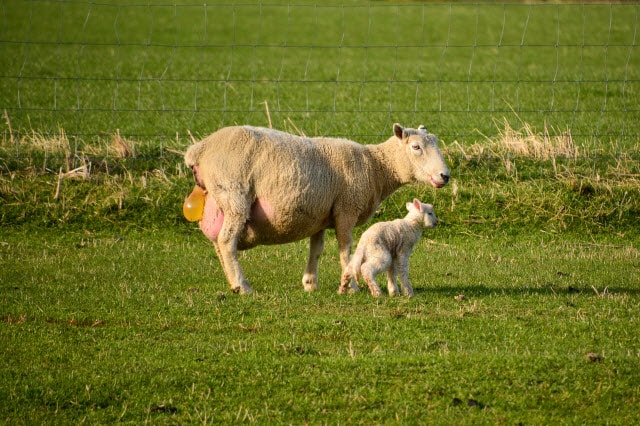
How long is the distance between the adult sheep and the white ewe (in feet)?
1.35

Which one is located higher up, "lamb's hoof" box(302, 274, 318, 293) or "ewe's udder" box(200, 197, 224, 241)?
"ewe's udder" box(200, 197, 224, 241)

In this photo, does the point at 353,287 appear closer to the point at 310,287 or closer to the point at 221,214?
the point at 310,287

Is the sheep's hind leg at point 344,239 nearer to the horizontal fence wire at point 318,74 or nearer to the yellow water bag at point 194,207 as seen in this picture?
the yellow water bag at point 194,207

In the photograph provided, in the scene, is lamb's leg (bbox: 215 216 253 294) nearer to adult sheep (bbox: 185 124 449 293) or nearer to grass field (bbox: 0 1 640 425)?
adult sheep (bbox: 185 124 449 293)

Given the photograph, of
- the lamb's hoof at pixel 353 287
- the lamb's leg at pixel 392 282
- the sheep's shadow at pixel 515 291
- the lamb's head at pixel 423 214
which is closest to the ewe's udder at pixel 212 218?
the lamb's hoof at pixel 353 287

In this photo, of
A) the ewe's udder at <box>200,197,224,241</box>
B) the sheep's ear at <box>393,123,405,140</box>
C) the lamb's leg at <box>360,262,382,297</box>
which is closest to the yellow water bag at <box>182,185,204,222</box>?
the ewe's udder at <box>200,197,224,241</box>

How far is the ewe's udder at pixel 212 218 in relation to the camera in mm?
10352

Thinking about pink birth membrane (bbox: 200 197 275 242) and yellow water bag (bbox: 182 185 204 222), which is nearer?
pink birth membrane (bbox: 200 197 275 242)

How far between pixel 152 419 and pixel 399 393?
1.84m

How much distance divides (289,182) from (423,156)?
5.21 ft

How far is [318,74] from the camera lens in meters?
28.6

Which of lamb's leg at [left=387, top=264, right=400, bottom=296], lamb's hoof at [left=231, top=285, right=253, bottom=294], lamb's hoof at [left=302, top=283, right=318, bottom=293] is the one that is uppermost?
lamb's leg at [left=387, top=264, right=400, bottom=296]

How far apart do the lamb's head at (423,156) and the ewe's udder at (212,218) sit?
2169 mm

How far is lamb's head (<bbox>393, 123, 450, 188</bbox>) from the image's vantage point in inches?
420
